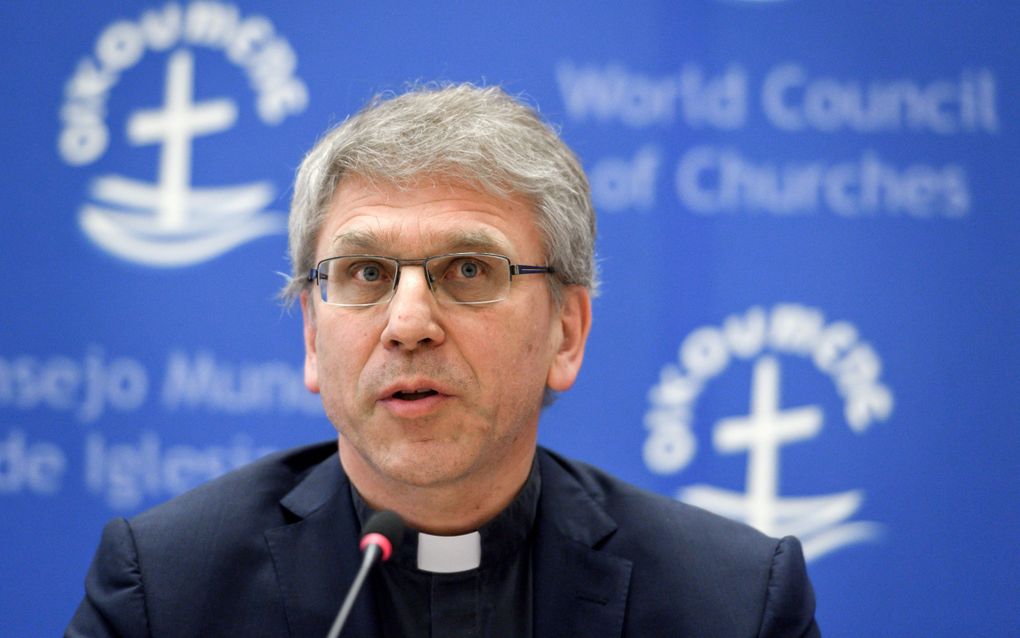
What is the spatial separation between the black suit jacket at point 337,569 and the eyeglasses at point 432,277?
1.39 feet

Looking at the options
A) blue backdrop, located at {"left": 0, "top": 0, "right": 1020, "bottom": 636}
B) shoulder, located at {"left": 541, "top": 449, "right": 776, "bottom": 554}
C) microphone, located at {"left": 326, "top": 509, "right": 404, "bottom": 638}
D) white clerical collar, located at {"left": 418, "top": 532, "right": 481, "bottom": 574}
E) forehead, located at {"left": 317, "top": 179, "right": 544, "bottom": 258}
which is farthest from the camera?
blue backdrop, located at {"left": 0, "top": 0, "right": 1020, "bottom": 636}

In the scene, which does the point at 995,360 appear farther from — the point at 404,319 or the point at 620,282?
the point at 404,319

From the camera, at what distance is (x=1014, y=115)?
112 inches

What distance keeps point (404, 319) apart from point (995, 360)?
77.5 inches

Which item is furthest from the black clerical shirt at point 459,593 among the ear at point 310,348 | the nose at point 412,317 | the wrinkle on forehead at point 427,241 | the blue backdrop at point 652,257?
the blue backdrop at point 652,257

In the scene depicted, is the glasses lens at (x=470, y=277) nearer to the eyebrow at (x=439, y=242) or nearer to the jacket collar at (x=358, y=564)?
the eyebrow at (x=439, y=242)

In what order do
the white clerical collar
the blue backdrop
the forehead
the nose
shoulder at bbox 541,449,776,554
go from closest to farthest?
the nose < the forehead < the white clerical collar < shoulder at bbox 541,449,776,554 < the blue backdrop

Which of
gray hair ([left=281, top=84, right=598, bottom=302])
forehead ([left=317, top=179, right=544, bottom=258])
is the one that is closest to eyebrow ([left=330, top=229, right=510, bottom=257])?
forehead ([left=317, top=179, right=544, bottom=258])

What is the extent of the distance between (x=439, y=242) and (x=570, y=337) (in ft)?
1.42

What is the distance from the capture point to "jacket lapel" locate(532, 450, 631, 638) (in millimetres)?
1845

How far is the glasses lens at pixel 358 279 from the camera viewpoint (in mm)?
1769

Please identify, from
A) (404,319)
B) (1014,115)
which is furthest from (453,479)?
(1014,115)

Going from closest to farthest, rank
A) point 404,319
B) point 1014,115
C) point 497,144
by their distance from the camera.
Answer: point 404,319
point 497,144
point 1014,115

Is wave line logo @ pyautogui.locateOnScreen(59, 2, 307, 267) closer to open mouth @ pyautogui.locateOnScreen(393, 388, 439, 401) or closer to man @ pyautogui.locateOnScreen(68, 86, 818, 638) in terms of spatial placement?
man @ pyautogui.locateOnScreen(68, 86, 818, 638)
